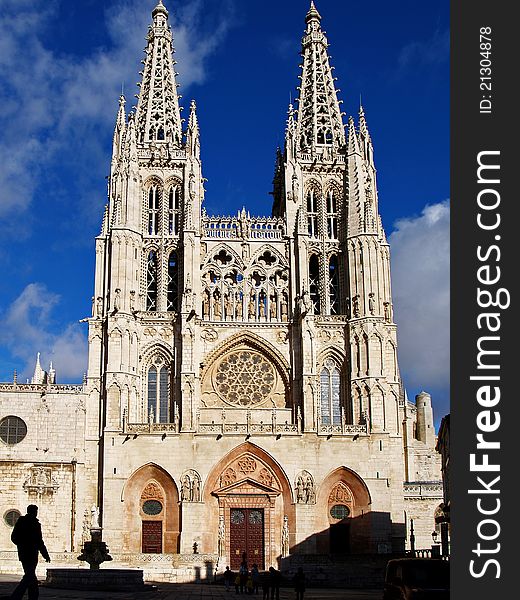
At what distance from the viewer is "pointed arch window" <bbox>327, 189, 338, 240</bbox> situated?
1934 inches

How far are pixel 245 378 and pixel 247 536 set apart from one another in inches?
327

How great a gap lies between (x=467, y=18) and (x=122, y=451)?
3247 centimetres

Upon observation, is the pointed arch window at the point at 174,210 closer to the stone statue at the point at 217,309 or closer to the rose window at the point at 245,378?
the stone statue at the point at 217,309

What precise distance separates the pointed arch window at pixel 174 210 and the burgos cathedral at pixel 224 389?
82 millimetres

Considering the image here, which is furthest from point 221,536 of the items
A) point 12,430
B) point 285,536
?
point 12,430

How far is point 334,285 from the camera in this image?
48.2 metres

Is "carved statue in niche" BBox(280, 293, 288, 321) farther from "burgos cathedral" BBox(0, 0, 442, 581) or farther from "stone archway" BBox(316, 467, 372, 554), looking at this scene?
"stone archway" BBox(316, 467, 372, 554)

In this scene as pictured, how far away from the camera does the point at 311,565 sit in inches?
1497

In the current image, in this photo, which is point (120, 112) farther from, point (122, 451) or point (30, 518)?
point (30, 518)

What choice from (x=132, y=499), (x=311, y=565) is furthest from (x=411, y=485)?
(x=132, y=499)

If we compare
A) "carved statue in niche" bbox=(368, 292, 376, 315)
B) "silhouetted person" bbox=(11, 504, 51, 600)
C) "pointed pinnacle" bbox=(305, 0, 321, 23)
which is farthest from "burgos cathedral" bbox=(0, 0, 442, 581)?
"silhouetted person" bbox=(11, 504, 51, 600)

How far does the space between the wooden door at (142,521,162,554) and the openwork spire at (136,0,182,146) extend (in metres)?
22.1

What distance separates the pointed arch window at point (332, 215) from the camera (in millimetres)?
49125

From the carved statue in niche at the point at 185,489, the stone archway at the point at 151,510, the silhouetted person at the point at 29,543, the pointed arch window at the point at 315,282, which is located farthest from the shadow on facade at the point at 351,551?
the silhouetted person at the point at 29,543
